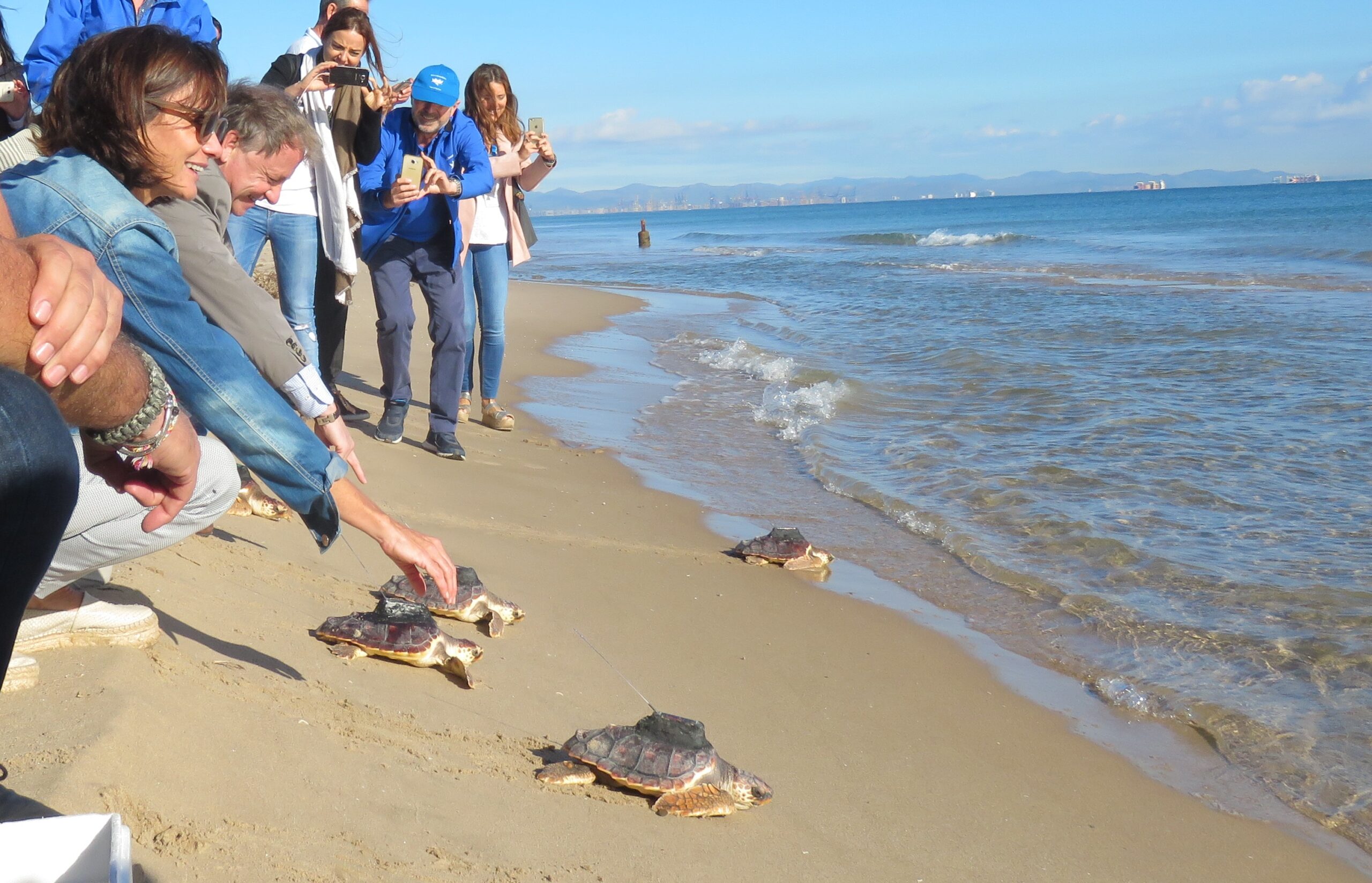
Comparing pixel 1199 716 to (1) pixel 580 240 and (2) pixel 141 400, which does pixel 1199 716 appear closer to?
(2) pixel 141 400

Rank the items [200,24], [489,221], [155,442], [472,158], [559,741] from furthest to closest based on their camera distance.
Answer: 1. [489,221]
2. [472,158]
3. [200,24]
4. [559,741]
5. [155,442]

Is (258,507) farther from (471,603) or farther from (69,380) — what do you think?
(69,380)

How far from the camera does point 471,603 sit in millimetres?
3604

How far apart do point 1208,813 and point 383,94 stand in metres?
4.82

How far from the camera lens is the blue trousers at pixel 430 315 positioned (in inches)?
228

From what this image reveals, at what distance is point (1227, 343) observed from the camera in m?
11.2

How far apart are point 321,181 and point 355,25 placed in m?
0.77

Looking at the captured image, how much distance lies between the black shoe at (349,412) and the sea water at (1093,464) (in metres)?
1.60

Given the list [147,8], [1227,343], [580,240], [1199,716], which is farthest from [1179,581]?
[580,240]

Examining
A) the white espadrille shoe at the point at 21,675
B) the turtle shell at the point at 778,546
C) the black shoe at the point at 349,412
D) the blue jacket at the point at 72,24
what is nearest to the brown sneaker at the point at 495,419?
the black shoe at the point at 349,412

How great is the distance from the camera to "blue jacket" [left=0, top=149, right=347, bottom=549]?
2127 mm

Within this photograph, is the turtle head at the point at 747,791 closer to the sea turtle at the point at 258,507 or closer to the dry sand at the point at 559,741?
the dry sand at the point at 559,741

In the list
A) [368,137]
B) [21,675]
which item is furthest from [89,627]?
[368,137]

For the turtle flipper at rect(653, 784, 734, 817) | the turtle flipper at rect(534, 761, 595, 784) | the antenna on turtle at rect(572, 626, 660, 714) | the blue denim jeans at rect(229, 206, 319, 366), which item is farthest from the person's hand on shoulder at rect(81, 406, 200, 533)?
the blue denim jeans at rect(229, 206, 319, 366)
